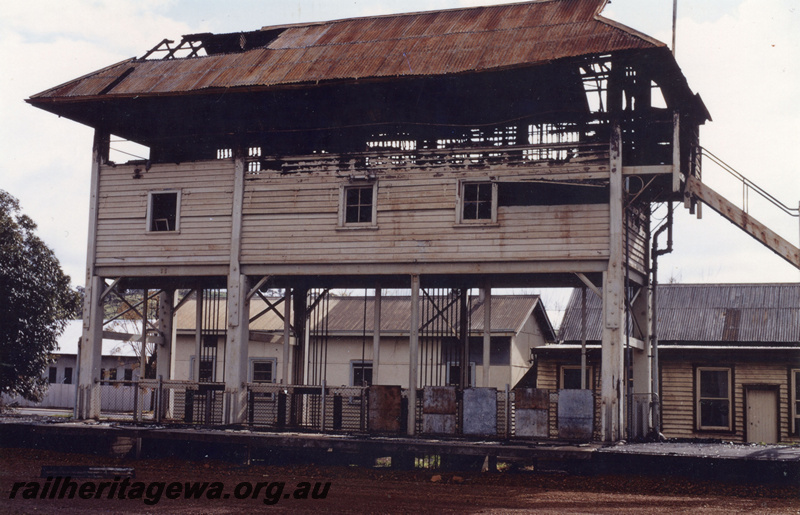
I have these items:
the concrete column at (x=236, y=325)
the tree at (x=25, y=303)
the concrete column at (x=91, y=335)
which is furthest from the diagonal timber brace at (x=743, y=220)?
the tree at (x=25, y=303)

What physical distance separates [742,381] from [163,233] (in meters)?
18.0

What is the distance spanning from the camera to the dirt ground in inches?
560

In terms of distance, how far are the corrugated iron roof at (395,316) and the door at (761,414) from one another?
858 centimetres

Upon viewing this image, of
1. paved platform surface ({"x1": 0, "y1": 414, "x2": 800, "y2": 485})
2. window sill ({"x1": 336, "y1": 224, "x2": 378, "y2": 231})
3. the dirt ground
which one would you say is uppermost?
window sill ({"x1": 336, "y1": 224, "x2": 378, "y2": 231})

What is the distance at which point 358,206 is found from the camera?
22.2 m

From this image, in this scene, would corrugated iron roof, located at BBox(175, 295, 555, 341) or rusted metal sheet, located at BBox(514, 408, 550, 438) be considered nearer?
rusted metal sheet, located at BBox(514, 408, 550, 438)

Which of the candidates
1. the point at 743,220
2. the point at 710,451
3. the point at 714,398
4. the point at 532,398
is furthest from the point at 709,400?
the point at 710,451

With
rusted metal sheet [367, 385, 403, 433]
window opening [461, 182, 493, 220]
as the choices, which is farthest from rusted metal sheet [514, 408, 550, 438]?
window opening [461, 182, 493, 220]

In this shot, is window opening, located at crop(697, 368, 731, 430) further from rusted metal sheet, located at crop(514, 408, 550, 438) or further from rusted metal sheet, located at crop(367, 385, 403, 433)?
rusted metal sheet, located at crop(367, 385, 403, 433)

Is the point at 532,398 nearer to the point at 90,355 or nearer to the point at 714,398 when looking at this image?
the point at 90,355

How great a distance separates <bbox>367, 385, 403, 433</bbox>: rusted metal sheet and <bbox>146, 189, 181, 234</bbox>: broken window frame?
21.7 feet

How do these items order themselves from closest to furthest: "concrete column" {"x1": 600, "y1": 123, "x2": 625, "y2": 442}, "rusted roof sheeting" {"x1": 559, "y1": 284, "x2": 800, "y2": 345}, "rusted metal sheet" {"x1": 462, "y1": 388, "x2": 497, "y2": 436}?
"concrete column" {"x1": 600, "y1": 123, "x2": 625, "y2": 442} → "rusted metal sheet" {"x1": 462, "y1": 388, "x2": 497, "y2": 436} → "rusted roof sheeting" {"x1": 559, "y1": 284, "x2": 800, "y2": 345}

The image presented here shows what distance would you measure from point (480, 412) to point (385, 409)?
2.31 m

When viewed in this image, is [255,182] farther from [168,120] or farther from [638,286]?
[638,286]
